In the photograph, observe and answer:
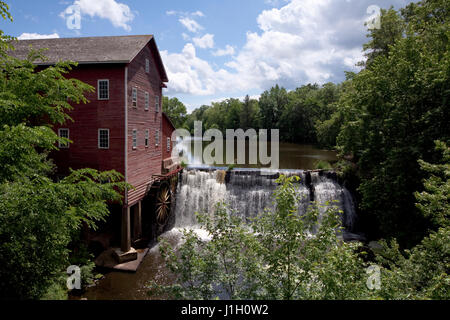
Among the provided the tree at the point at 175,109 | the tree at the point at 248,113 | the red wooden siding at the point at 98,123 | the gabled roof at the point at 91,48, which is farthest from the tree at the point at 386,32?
the tree at the point at 248,113

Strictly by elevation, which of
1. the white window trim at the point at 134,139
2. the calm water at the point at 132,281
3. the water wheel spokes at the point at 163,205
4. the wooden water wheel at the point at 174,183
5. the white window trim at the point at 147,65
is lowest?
the calm water at the point at 132,281

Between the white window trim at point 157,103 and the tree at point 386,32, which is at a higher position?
the tree at point 386,32

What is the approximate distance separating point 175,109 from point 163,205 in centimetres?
4142

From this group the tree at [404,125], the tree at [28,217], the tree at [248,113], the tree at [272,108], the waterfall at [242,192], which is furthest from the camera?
the tree at [248,113]

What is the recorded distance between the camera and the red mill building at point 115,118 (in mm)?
15469

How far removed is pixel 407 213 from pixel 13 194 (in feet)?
51.3

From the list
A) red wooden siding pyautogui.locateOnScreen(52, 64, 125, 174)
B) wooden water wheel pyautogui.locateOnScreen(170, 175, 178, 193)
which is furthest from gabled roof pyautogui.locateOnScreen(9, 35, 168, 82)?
wooden water wheel pyautogui.locateOnScreen(170, 175, 178, 193)

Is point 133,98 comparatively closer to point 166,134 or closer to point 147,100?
point 147,100

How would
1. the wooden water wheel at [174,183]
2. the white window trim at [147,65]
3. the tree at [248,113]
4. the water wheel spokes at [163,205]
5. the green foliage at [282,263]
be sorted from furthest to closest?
the tree at [248,113] < the wooden water wheel at [174,183] < the water wheel spokes at [163,205] < the white window trim at [147,65] < the green foliage at [282,263]

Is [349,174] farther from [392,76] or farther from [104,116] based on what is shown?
[104,116]

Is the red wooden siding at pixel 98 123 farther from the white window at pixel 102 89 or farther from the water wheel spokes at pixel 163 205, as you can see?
the water wheel spokes at pixel 163 205

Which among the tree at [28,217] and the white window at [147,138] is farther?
the white window at [147,138]

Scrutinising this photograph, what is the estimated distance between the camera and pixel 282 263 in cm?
548

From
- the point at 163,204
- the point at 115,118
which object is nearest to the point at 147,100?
the point at 115,118
